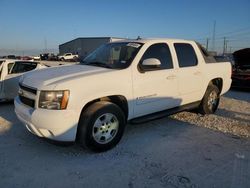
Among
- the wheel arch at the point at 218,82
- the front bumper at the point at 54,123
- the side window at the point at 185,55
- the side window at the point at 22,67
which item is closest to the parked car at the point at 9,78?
the side window at the point at 22,67

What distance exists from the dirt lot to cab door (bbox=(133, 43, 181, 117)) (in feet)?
1.99

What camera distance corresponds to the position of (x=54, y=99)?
3941mm

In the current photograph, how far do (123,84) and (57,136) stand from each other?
53.5 inches

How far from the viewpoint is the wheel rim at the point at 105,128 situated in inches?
171

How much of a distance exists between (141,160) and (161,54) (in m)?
2.21

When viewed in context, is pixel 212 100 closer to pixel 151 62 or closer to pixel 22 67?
pixel 151 62

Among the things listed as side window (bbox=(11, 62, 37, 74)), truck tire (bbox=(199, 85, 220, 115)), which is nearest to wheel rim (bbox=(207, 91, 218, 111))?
truck tire (bbox=(199, 85, 220, 115))

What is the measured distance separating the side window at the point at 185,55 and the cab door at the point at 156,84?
1.07 feet

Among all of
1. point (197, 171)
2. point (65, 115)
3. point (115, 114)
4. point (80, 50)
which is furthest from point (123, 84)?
point (80, 50)

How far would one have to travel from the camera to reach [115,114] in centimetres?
448

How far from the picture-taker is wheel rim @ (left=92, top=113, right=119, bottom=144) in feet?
14.2

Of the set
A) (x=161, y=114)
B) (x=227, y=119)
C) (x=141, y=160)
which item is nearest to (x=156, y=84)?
(x=161, y=114)

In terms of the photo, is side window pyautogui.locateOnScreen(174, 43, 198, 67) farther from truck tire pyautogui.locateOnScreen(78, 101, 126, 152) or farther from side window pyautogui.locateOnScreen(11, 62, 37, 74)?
side window pyautogui.locateOnScreen(11, 62, 37, 74)

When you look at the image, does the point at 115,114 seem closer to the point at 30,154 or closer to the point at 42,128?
the point at 42,128
